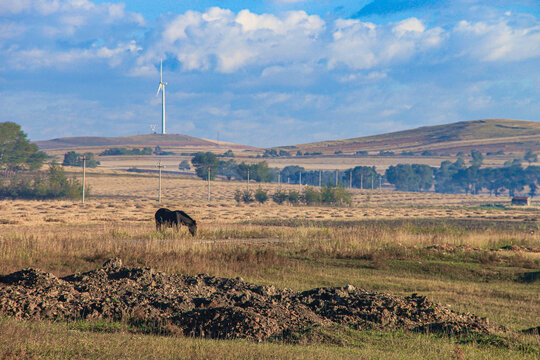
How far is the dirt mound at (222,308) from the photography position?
36.7 ft

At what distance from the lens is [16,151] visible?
11988 cm

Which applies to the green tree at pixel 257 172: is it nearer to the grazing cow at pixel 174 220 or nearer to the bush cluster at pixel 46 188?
the bush cluster at pixel 46 188

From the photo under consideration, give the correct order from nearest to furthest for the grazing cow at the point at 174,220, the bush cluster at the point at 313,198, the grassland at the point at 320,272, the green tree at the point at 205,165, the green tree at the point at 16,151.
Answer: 1. the grassland at the point at 320,272
2. the grazing cow at the point at 174,220
3. the bush cluster at the point at 313,198
4. the green tree at the point at 16,151
5. the green tree at the point at 205,165

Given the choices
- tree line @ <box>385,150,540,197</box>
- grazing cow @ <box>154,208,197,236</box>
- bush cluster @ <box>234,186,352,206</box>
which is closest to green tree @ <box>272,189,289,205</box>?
bush cluster @ <box>234,186,352,206</box>

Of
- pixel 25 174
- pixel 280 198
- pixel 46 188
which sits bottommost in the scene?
pixel 280 198

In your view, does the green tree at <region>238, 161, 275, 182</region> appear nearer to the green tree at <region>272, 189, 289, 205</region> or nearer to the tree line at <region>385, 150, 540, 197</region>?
the green tree at <region>272, 189, 289, 205</region>

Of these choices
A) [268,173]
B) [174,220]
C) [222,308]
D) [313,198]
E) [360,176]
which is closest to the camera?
[222,308]

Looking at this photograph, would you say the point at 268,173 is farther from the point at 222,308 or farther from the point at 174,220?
the point at 222,308

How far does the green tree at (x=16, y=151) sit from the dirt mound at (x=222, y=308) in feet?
366

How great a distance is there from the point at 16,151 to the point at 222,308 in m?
120

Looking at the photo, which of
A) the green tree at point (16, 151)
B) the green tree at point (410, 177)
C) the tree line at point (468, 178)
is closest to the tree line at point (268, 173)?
the green tree at point (410, 177)

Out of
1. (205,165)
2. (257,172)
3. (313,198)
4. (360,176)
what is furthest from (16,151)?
(360,176)

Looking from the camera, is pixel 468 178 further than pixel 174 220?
Yes

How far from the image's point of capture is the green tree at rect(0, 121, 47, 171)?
385 feet
